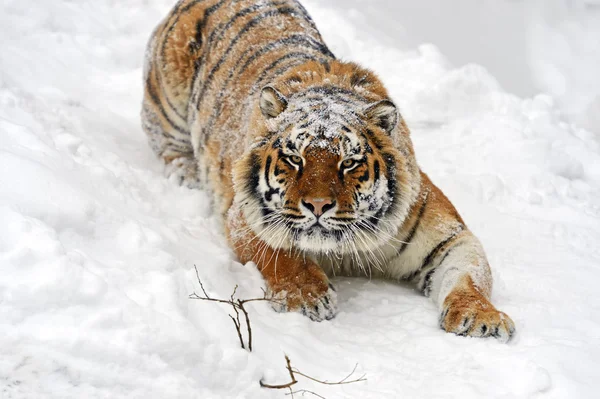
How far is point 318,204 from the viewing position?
2.94 meters

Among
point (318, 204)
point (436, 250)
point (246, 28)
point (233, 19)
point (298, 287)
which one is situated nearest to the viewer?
point (318, 204)

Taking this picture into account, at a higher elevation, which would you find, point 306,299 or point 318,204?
point 318,204

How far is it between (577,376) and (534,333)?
16.1 inches

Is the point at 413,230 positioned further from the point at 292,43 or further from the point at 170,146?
the point at 170,146

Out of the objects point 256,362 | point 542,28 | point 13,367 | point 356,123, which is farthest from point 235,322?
point 542,28

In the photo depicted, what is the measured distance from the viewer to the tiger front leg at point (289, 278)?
3188 mm

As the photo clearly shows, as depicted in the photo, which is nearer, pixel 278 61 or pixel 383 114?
pixel 383 114

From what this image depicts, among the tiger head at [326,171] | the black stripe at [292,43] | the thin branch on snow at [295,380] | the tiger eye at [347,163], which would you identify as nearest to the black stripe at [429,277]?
the tiger head at [326,171]

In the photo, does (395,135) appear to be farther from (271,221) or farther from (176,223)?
(176,223)

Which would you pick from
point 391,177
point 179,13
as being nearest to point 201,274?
point 391,177

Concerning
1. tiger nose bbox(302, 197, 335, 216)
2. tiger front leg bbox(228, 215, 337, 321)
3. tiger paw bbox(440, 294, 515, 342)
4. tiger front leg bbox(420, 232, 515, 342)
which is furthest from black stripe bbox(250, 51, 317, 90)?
tiger paw bbox(440, 294, 515, 342)

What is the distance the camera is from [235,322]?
2494 millimetres

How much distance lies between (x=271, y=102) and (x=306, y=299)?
98cm

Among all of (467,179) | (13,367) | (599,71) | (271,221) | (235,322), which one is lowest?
(13,367)
